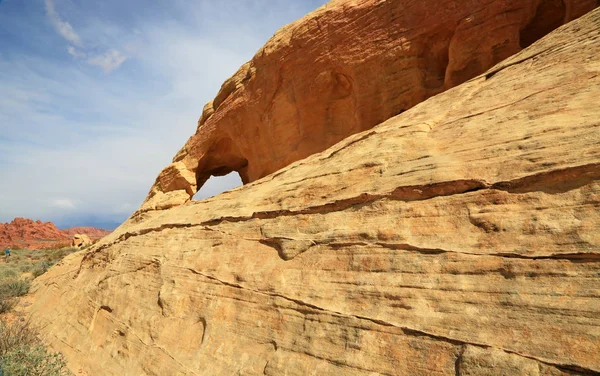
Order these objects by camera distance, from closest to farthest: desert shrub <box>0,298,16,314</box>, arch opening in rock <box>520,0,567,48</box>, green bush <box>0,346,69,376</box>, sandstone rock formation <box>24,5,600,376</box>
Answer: sandstone rock formation <box>24,5,600,376</box> → green bush <box>0,346,69,376</box> → arch opening in rock <box>520,0,567,48</box> → desert shrub <box>0,298,16,314</box>

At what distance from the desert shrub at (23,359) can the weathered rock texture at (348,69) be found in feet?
20.3

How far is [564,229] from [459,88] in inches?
130

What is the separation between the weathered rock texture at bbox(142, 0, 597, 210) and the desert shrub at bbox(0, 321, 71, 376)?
6173 mm

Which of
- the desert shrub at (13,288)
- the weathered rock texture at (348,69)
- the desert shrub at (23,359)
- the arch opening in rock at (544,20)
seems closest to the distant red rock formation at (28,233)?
the desert shrub at (13,288)

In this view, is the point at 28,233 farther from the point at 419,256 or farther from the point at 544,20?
the point at 544,20

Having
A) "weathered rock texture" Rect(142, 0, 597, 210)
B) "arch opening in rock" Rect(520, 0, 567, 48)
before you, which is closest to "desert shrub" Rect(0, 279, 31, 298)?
"weathered rock texture" Rect(142, 0, 597, 210)

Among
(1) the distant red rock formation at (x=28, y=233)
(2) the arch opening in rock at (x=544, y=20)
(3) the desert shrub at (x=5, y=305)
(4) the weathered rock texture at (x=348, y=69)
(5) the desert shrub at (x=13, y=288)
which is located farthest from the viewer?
(1) the distant red rock formation at (x=28, y=233)

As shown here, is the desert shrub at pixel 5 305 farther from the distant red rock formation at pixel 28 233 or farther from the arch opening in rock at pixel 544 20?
the distant red rock formation at pixel 28 233

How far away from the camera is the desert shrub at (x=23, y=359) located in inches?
211

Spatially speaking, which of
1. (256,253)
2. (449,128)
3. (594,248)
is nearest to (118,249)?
(256,253)

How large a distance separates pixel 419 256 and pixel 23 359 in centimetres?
666

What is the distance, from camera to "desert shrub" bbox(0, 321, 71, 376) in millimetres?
5352

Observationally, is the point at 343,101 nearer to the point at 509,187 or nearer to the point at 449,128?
the point at 449,128

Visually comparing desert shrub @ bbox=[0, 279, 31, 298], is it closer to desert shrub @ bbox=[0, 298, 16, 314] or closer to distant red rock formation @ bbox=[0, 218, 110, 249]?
desert shrub @ bbox=[0, 298, 16, 314]
